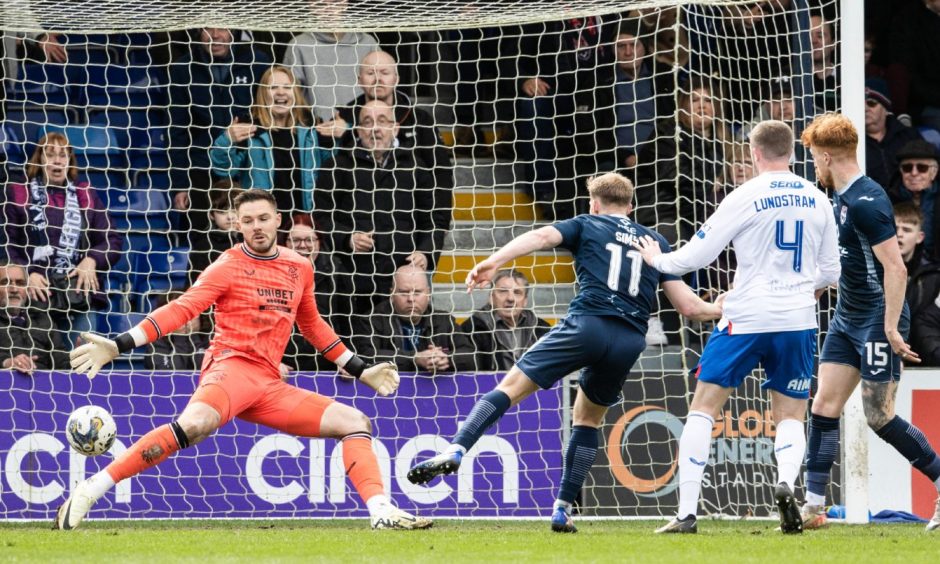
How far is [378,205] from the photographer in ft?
36.2

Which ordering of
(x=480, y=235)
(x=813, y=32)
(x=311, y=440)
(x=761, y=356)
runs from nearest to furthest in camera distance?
(x=761, y=356)
(x=311, y=440)
(x=813, y=32)
(x=480, y=235)

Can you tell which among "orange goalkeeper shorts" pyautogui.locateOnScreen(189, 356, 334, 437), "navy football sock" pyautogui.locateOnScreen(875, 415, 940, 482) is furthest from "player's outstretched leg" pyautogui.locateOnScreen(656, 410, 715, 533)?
"orange goalkeeper shorts" pyautogui.locateOnScreen(189, 356, 334, 437)

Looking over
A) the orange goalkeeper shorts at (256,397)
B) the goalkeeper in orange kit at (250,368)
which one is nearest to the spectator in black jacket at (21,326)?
the goalkeeper in orange kit at (250,368)

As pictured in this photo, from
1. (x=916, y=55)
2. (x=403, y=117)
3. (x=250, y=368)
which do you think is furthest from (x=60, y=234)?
(x=916, y=55)

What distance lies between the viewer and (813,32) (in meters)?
11.0

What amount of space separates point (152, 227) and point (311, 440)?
2636 mm

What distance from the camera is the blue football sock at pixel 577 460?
24.7 ft

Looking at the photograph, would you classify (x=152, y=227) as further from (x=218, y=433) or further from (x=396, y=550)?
(x=396, y=550)

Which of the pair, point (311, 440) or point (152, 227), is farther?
point (152, 227)

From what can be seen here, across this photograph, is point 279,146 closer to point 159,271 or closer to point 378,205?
point 378,205

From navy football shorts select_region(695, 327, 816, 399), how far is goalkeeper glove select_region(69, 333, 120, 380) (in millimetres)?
3227

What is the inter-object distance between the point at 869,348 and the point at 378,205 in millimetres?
4632

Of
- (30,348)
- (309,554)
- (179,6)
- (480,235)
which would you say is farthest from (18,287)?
(309,554)

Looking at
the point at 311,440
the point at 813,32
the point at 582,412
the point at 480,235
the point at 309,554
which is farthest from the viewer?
the point at 480,235
